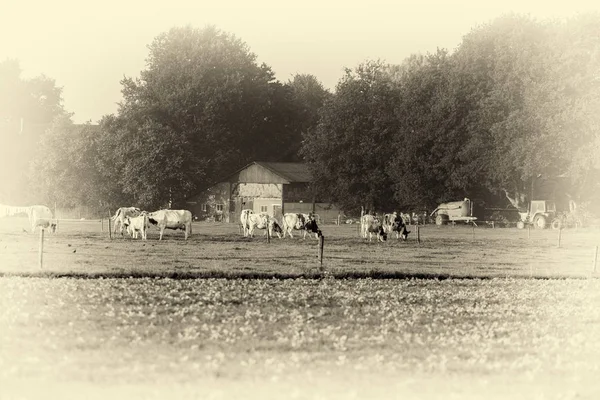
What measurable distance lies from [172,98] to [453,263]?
41.1 metres

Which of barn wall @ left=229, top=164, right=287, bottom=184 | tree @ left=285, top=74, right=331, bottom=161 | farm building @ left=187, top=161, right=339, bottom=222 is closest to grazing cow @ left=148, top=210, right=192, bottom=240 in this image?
farm building @ left=187, top=161, right=339, bottom=222

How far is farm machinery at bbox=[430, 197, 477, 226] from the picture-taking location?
8312cm

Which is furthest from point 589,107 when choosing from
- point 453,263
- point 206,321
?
point 206,321

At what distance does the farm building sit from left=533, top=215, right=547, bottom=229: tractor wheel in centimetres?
2258

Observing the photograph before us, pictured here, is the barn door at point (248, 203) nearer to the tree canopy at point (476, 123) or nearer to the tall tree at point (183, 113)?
the tall tree at point (183, 113)

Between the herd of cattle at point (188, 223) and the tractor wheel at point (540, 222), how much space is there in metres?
21.3

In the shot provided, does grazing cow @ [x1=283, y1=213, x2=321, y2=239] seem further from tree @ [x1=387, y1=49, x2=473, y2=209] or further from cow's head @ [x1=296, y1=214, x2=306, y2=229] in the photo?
tree @ [x1=387, y1=49, x2=473, y2=209]

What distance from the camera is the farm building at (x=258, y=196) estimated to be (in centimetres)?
9156

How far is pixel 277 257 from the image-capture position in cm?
3647

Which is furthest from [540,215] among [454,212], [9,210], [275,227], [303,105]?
[9,210]

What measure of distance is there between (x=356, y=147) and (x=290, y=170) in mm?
9706

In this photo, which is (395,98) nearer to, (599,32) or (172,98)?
(599,32)

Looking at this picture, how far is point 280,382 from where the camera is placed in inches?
491

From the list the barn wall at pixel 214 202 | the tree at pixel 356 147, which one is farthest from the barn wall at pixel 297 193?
the barn wall at pixel 214 202
